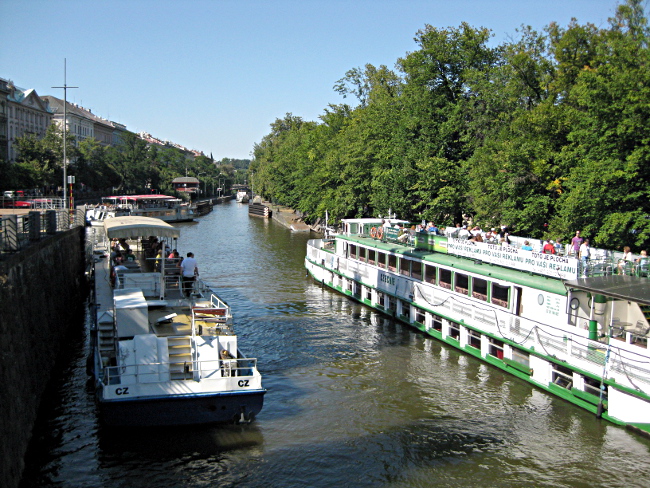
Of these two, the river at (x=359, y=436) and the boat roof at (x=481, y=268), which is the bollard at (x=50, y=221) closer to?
the river at (x=359, y=436)

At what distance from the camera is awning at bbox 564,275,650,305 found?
17875mm

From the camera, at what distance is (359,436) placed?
17.0 meters

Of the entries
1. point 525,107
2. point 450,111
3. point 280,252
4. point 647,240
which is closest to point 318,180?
point 280,252

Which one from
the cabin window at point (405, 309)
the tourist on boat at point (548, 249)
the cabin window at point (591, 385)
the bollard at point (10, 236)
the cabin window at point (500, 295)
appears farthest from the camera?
the cabin window at point (405, 309)

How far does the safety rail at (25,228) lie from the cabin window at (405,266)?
16.8 meters

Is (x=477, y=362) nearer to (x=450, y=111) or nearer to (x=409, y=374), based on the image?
(x=409, y=374)

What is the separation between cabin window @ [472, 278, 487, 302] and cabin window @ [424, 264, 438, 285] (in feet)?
10.2

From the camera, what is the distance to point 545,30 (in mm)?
35500

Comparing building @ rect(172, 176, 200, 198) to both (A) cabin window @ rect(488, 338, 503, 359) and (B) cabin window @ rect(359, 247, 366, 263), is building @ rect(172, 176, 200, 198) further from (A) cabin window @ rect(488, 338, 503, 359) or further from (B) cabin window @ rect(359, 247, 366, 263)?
(A) cabin window @ rect(488, 338, 503, 359)

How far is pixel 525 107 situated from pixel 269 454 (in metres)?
29.4

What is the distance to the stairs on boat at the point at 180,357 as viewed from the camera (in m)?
16.4

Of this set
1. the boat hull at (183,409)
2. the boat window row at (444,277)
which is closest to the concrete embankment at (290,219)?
the boat window row at (444,277)

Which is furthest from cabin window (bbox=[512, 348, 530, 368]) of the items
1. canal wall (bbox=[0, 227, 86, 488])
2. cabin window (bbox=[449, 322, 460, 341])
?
canal wall (bbox=[0, 227, 86, 488])

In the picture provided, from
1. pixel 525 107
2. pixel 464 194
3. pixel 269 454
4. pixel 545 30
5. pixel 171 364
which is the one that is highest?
pixel 545 30
